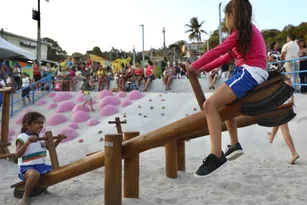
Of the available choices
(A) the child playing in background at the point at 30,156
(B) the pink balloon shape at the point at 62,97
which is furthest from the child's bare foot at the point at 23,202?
(B) the pink balloon shape at the point at 62,97

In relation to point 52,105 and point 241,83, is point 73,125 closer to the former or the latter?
point 52,105

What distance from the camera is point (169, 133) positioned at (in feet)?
11.0

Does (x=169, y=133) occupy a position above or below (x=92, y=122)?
above

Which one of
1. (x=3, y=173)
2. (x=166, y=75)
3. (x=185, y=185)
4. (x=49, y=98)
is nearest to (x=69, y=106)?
(x=49, y=98)

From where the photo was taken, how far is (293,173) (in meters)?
5.13

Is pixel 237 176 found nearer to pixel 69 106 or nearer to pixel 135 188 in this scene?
pixel 135 188

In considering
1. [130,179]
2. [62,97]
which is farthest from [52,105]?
[130,179]

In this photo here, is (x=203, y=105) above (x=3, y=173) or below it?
above

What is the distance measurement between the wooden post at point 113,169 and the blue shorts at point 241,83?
4.52 ft

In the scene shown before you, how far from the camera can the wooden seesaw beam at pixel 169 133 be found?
2941 mm

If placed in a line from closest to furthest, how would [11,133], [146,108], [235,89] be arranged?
[235,89] → [11,133] → [146,108]

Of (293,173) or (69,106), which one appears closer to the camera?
(293,173)

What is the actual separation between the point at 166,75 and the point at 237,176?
9425mm

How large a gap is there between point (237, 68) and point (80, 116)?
26.8 feet
